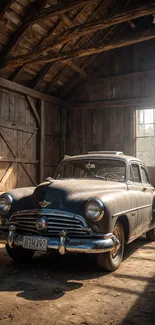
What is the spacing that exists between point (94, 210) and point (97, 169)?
1.53 meters

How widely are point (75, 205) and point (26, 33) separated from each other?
7.10m

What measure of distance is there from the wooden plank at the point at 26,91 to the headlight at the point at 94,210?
7234 millimetres

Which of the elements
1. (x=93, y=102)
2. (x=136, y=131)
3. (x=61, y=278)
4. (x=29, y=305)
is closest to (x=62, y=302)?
(x=29, y=305)

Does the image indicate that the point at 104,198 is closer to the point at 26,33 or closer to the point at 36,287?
the point at 36,287

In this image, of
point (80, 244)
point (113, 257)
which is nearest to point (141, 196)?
point (113, 257)

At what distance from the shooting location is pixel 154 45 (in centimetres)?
1222

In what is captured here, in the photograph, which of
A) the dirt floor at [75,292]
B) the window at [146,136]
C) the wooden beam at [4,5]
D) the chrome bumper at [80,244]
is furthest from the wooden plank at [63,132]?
the chrome bumper at [80,244]

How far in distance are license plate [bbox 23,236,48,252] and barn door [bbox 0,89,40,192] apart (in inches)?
245

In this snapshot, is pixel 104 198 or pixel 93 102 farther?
pixel 93 102

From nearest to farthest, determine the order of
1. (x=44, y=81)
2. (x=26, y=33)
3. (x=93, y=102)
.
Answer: (x=26, y=33)
(x=44, y=81)
(x=93, y=102)

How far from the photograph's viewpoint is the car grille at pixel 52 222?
3.82m

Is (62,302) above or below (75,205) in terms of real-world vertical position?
below

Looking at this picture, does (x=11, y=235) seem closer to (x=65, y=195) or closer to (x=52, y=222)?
(x=52, y=222)

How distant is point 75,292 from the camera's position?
11.2 ft
